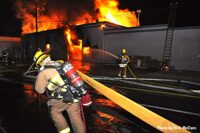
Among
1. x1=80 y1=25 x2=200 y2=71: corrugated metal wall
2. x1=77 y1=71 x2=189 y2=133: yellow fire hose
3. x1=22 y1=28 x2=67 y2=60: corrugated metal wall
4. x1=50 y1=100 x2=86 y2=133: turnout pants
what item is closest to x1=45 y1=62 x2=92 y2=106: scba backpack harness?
x1=50 y1=100 x2=86 y2=133: turnout pants

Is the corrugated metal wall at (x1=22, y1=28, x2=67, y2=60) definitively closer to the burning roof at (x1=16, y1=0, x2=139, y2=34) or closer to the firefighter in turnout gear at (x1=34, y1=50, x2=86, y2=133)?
the burning roof at (x1=16, y1=0, x2=139, y2=34)

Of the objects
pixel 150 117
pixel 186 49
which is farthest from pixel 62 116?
pixel 186 49

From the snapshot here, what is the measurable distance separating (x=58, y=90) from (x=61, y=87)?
0.26 ft

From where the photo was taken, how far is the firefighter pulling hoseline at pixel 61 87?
3473 mm

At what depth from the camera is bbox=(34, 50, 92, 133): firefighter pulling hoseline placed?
3.47 meters

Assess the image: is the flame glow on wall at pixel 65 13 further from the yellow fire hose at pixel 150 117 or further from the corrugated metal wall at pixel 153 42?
the yellow fire hose at pixel 150 117

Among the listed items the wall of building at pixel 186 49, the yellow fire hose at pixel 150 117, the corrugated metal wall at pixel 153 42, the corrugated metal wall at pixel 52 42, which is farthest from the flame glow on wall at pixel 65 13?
the yellow fire hose at pixel 150 117

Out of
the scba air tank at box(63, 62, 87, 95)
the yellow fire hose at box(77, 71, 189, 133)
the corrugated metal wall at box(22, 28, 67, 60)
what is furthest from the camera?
the corrugated metal wall at box(22, 28, 67, 60)

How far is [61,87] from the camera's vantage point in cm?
354

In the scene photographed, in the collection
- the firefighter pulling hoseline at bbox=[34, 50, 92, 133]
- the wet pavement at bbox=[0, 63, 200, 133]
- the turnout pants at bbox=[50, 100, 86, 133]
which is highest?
the firefighter pulling hoseline at bbox=[34, 50, 92, 133]

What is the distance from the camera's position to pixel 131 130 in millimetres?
4812

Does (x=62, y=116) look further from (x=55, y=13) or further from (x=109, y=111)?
(x=55, y=13)

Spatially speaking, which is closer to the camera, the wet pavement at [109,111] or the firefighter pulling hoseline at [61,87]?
the firefighter pulling hoseline at [61,87]

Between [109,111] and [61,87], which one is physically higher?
[61,87]
